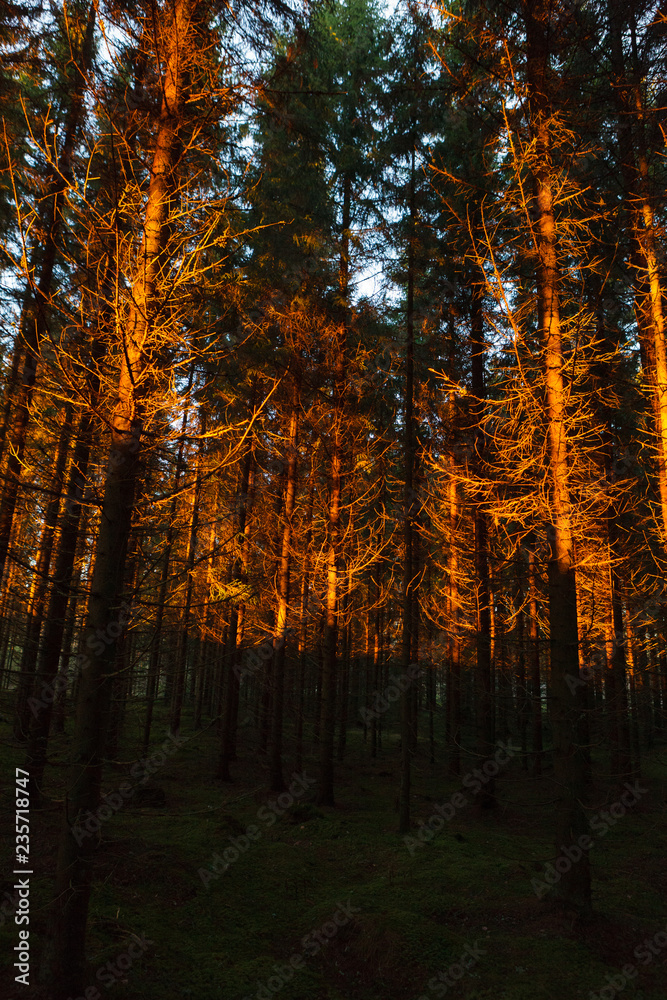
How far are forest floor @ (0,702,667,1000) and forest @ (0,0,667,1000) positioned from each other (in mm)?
58

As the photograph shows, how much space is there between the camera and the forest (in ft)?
15.1

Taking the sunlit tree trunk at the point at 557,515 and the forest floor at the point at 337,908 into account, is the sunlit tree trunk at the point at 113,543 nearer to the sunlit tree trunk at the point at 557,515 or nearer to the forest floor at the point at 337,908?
the forest floor at the point at 337,908

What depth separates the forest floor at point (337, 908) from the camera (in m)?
5.54

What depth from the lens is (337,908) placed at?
293 inches

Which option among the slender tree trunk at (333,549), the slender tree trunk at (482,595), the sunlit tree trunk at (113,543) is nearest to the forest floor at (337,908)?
the sunlit tree trunk at (113,543)

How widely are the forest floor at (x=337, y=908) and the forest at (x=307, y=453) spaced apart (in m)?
0.06

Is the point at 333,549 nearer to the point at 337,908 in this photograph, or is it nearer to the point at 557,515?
the point at 557,515

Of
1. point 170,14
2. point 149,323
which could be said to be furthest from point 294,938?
point 170,14

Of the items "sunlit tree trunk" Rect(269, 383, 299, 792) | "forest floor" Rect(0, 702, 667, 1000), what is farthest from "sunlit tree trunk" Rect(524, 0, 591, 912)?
"sunlit tree trunk" Rect(269, 383, 299, 792)

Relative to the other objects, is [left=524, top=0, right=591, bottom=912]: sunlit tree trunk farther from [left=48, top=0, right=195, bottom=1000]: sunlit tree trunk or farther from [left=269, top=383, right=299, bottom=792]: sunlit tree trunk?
[left=269, top=383, right=299, bottom=792]: sunlit tree trunk

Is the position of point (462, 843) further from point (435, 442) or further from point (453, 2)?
point (453, 2)

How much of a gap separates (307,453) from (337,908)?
9.10 meters

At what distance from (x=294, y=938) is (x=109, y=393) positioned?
285 inches

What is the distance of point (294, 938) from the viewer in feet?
22.4
